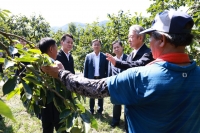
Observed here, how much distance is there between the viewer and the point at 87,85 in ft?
3.91

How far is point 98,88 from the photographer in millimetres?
1156

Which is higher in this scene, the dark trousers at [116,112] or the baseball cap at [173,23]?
the baseball cap at [173,23]

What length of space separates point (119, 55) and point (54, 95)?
127 inches

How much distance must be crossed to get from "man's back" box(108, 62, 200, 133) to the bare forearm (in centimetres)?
6

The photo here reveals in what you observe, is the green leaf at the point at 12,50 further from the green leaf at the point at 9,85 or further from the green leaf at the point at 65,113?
the green leaf at the point at 65,113

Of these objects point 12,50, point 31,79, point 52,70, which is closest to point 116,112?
point 52,70

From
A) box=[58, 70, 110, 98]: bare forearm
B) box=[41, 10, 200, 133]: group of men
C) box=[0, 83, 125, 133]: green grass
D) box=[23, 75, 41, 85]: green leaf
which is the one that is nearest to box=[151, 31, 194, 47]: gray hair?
box=[41, 10, 200, 133]: group of men

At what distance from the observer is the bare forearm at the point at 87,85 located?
1156 millimetres

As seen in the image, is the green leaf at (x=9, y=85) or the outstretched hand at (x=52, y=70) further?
the outstretched hand at (x=52, y=70)

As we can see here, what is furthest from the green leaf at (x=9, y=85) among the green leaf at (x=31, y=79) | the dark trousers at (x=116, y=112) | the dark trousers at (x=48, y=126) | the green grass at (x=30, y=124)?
the dark trousers at (x=116, y=112)

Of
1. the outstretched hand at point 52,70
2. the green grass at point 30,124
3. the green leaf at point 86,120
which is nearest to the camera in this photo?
the green leaf at point 86,120

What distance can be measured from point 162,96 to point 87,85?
16.6 inches

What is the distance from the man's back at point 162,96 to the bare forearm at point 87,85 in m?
0.06

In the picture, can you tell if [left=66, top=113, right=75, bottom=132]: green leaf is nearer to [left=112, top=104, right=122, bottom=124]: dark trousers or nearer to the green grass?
the green grass
